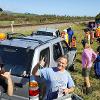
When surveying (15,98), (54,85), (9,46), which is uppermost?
(9,46)

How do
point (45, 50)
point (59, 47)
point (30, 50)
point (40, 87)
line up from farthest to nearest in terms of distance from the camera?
point (59, 47) < point (45, 50) < point (30, 50) < point (40, 87)

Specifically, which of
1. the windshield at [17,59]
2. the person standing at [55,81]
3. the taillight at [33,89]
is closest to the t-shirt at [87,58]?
the windshield at [17,59]

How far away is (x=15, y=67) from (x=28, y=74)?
1.43ft

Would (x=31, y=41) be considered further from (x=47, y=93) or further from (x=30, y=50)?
(x=47, y=93)

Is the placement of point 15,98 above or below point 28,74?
below

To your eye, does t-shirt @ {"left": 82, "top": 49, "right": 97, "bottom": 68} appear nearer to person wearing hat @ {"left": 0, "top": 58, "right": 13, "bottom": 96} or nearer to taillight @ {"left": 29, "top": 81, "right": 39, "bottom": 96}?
taillight @ {"left": 29, "top": 81, "right": 39, "bottom": 96}

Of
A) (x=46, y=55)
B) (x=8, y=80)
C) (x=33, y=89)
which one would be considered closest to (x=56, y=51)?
(x=46, y=55)

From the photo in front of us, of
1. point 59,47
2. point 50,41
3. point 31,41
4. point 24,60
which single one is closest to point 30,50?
point 24,60

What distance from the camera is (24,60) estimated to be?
25.6ft

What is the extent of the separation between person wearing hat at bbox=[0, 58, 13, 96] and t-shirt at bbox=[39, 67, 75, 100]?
32.3 inches

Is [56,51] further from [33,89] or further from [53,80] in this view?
[53,80]

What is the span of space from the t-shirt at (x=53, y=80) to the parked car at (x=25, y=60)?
1.93 ft

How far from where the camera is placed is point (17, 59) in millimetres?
7891

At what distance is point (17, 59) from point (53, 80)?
1539 millimetres
